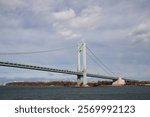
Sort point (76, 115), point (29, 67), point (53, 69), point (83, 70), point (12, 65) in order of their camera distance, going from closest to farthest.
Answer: point (76, 115) < point (12, 65) < point (29, 67) < point (53, 69) < point (83, 70)

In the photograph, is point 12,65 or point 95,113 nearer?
point 95,113

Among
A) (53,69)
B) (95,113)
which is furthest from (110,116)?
(53,69)

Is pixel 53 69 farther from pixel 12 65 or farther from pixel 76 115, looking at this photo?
pixel 76 115

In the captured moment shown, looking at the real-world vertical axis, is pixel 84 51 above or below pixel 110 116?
above

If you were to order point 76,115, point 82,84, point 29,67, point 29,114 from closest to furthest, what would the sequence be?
1. point 29,114
2. point 76,115
3. point 29,67
4. point 82,84

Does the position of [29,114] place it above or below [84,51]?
below

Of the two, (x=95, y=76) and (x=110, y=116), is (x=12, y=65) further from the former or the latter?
(x=110, y=116)

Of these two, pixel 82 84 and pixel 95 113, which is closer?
pixel 95 113

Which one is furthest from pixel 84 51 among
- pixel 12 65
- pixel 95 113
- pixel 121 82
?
pixel 95 113

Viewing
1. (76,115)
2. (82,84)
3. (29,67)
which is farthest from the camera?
(82,84)
